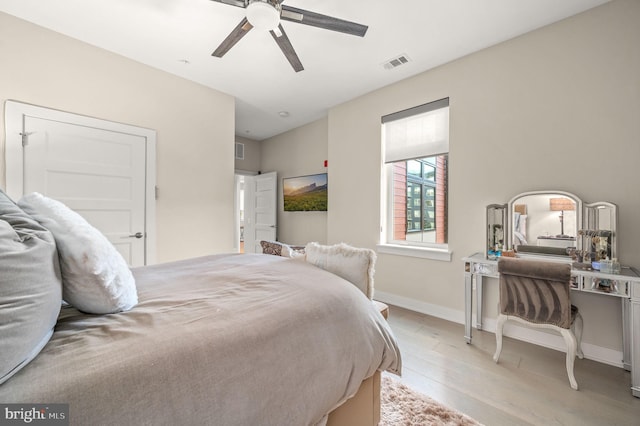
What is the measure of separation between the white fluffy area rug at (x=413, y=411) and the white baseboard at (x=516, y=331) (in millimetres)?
1384

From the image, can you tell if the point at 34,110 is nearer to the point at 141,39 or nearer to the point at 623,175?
the point at 141,39

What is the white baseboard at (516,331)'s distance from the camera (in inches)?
78.8

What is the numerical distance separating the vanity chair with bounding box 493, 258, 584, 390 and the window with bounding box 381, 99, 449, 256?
1048 mm

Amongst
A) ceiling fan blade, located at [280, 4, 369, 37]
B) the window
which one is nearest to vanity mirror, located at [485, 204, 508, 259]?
the window

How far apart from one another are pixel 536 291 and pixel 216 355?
2214mm

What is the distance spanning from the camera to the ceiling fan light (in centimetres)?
165

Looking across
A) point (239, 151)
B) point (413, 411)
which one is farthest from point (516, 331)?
point (239, 151)

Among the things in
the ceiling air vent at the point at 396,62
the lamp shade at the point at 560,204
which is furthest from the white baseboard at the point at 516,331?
the ceiling air vent at the point at 396,62

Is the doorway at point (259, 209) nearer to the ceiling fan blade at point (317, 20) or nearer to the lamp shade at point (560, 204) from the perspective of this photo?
the ceiling fan blade at point (317, 20)

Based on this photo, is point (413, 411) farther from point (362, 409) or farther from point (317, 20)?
point (317, 20)

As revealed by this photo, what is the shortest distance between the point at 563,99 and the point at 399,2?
165 centimetres

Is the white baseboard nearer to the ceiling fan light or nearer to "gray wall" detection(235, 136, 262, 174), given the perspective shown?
the ceiling fan light

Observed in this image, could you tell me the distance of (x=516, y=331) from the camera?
7.91 ft

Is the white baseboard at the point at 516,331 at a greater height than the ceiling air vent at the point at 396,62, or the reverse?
the ceiling air vent at the point at 396,62
